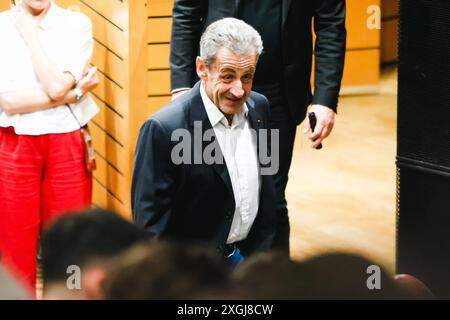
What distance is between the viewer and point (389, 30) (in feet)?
32.5

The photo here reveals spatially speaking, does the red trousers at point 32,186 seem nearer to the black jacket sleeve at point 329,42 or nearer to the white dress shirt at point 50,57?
the white dress shirt at point 50,57

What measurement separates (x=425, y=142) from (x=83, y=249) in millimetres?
2903

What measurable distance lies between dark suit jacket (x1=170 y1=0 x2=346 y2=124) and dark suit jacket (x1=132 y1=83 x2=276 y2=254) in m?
0.63

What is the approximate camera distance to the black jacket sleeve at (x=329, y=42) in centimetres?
393

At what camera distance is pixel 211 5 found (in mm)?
3859

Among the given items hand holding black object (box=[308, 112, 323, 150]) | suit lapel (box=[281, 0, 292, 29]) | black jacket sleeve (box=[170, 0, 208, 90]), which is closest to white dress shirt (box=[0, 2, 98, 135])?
black jacket sleeve (box=[170, 0, 208, 90])

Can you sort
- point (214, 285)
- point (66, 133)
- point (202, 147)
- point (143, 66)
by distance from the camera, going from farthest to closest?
point (143, 66)
point (66, 133)
point (202, 147)
point (214, 285)

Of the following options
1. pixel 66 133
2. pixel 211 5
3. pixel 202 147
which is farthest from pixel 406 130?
pixel 66 133

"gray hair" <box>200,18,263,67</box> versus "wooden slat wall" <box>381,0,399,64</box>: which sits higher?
"gray hair" <box>200,18,263,67</box>

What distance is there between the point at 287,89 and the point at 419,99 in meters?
0.54

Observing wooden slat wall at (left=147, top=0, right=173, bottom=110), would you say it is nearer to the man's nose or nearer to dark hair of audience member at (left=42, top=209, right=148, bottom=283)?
the man's nose

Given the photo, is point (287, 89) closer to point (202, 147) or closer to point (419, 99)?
Result: point (419, 99)

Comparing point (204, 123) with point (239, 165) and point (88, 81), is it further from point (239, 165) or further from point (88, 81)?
point (88, 81)

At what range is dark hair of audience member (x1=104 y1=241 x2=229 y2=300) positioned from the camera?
109 cm
